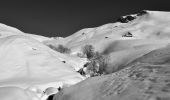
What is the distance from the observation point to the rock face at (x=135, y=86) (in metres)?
6.93

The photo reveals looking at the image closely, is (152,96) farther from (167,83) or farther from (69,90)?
(69,90)

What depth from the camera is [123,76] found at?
927 cm

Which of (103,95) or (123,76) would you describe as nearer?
(103,95)

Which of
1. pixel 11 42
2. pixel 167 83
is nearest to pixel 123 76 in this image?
pixel 167 83

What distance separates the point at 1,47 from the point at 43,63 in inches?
443

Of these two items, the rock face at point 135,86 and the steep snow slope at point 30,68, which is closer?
the rock face at point 135,86

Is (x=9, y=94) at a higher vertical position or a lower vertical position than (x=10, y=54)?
lower

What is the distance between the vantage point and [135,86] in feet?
25.2

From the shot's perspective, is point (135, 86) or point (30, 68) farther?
point (30, 68)

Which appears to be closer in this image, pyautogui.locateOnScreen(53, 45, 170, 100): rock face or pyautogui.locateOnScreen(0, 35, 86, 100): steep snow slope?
pyautogui.locateOnScreen(53, 45, 170, 100): rock face

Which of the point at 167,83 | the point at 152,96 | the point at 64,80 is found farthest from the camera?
the point at 64,80

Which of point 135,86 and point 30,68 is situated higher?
point 30,68

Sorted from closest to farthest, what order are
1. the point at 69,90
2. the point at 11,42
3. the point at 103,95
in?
the point at 103,95 → the point at 69,90 → the point at 11,42

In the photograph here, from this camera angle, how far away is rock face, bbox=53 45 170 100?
6.93 m
